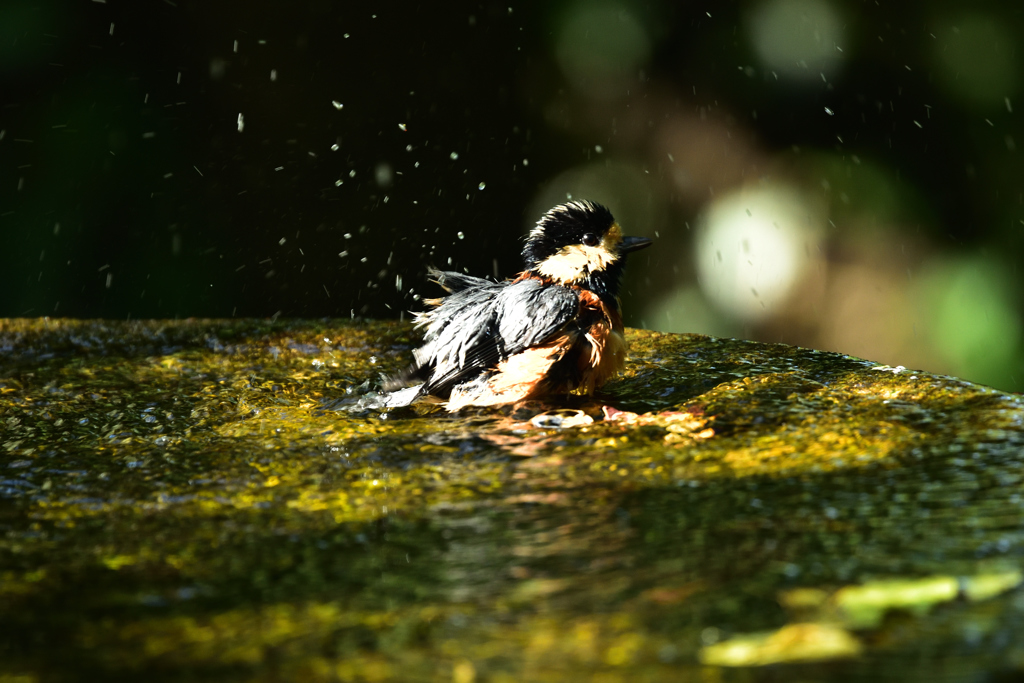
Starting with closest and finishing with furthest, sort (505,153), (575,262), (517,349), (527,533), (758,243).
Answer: (527,533) < (517,349) < (575,262) < (758,243) < (505,153)

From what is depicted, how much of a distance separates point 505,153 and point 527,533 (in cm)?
419

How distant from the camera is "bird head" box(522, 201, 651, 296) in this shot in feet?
9.51

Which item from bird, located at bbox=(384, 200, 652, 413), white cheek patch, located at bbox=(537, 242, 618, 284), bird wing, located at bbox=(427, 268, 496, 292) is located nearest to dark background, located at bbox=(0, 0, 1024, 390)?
white cheek patch, located at bbox=(537, 242, 618, 284)

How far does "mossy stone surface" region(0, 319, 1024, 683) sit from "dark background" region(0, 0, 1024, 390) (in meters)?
1.88

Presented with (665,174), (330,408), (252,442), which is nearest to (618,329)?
(330,408)

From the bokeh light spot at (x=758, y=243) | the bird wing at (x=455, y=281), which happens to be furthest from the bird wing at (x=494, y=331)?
the bokeh light spot at (x=758, y=243)

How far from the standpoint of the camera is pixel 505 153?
535cm

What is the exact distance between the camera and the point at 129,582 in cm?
126

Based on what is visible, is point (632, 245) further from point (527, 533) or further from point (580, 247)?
point (527, 533)

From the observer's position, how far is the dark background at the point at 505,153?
13.3 feet

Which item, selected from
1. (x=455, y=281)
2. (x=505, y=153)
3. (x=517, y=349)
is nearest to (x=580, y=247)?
(x=455, y=281)

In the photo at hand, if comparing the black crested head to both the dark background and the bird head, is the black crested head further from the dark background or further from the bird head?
the dark background

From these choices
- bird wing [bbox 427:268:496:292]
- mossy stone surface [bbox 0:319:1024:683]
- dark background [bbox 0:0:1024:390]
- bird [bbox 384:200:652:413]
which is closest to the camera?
mossy stone surface [bbox 0:319:1024:683]

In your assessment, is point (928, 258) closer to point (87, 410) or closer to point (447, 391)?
point (447, 391)
